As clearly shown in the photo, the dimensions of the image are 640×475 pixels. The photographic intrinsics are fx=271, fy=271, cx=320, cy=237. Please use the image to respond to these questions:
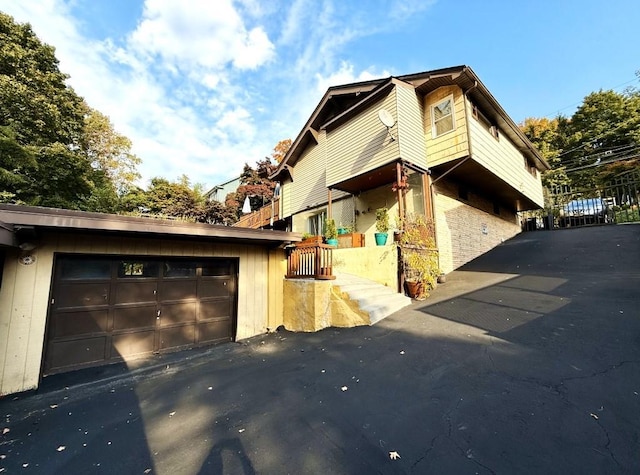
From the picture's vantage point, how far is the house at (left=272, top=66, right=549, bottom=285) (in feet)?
28.4

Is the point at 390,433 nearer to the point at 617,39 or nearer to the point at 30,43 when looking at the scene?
the point at 30,43

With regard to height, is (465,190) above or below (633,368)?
above

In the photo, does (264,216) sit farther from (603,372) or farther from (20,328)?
(603,372)

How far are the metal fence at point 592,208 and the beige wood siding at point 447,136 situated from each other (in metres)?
11.0

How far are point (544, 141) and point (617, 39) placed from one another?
355 inches

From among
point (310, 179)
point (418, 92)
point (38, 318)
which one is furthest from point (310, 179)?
point (38, 318)

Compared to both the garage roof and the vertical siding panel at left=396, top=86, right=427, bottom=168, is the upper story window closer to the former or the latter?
the vertical siding panel at left=396, top=86, right=427, bottom=168

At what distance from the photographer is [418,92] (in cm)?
988

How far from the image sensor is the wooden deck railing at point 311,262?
6.66 metres

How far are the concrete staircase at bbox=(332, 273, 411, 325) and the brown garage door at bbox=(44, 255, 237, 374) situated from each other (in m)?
2.79

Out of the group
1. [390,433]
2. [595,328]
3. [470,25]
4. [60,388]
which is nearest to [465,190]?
[470,25]

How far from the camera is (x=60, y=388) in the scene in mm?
4340

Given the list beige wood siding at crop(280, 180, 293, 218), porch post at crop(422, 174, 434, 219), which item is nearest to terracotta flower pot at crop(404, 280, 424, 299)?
porch post at crop(422, 174, 434, 219)

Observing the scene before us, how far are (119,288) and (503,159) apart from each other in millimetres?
13118
